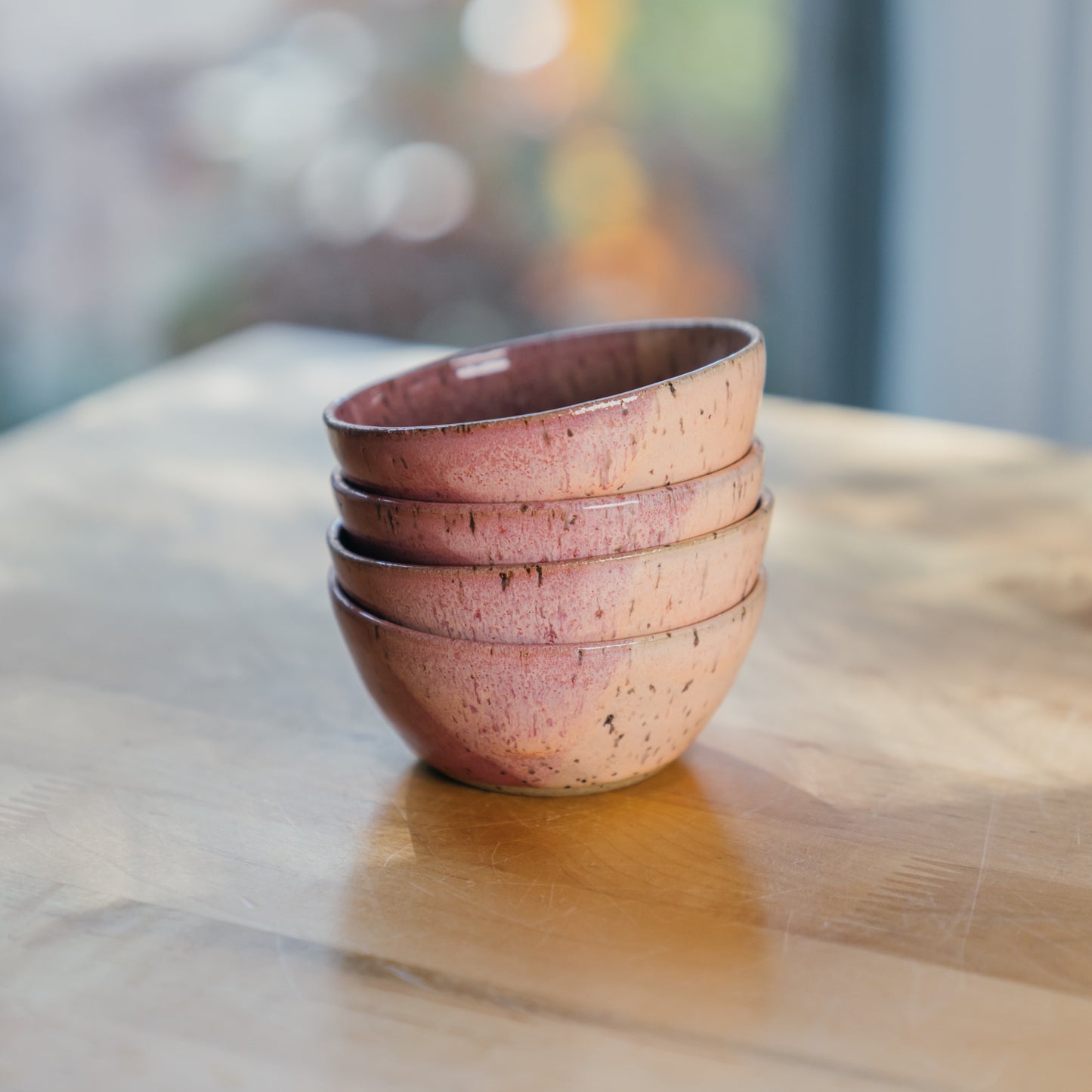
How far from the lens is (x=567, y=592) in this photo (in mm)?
538

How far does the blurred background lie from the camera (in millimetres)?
2418

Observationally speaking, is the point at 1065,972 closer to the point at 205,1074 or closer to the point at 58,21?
the point at 205,1074

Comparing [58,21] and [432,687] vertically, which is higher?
[58,21]

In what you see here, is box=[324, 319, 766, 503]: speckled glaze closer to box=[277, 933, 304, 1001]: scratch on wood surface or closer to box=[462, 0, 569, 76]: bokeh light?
box=[277, 933, 304, 1001]: scratch on wood surface

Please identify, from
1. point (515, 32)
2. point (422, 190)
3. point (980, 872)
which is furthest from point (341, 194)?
point (980, 872)

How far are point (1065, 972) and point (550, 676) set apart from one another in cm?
23

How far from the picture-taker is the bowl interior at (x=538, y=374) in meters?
0.67

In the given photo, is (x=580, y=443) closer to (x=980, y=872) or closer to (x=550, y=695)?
(x=550, y=695)

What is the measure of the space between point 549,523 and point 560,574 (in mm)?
21

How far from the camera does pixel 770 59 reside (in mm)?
2752

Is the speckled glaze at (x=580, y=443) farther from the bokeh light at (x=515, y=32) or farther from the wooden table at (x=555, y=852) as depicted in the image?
the bokeh light at (x=515, y=32)

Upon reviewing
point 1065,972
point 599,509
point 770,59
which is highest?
point 770,59

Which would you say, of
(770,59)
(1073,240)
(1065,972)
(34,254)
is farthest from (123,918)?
(34,254)

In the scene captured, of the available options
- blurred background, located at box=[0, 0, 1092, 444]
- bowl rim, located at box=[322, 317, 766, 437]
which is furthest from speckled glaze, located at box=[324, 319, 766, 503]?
blurred background, located at box=[0, 0, 1092, 444]
